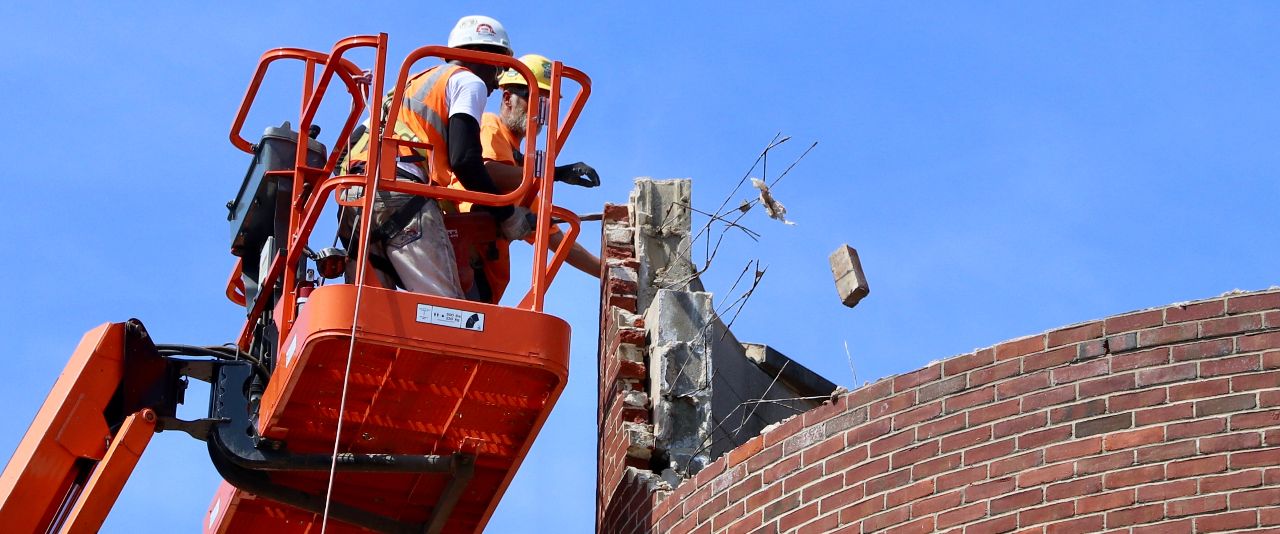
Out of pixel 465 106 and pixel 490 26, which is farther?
pixel 490 26

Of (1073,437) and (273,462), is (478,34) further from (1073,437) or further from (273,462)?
(1073,437)

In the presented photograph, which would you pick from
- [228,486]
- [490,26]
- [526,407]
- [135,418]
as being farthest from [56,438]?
[490,26]

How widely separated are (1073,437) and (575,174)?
3101 mm

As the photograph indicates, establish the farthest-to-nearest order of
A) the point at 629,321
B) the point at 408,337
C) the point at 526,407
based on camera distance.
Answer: the point at 629,321 → the point at 526,407 → the point at 408,337

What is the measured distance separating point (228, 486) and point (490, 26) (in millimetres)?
2600

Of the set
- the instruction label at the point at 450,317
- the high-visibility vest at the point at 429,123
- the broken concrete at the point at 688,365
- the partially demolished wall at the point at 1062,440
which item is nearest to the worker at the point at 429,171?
the high-visibility vest at the point at 429,123

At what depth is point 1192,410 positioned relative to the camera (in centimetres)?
766

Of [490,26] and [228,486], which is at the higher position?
[490,26]

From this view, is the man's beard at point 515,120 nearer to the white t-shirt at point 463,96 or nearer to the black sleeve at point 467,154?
the white t-shirt at point 463,96

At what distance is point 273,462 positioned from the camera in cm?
908

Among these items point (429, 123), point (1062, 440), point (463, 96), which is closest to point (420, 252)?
point (429, 123)

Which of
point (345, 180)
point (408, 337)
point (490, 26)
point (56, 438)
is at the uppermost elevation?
point (490, 26)

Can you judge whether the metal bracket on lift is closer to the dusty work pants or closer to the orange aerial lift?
the orange aerial lift

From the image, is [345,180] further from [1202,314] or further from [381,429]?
[1202,314]
